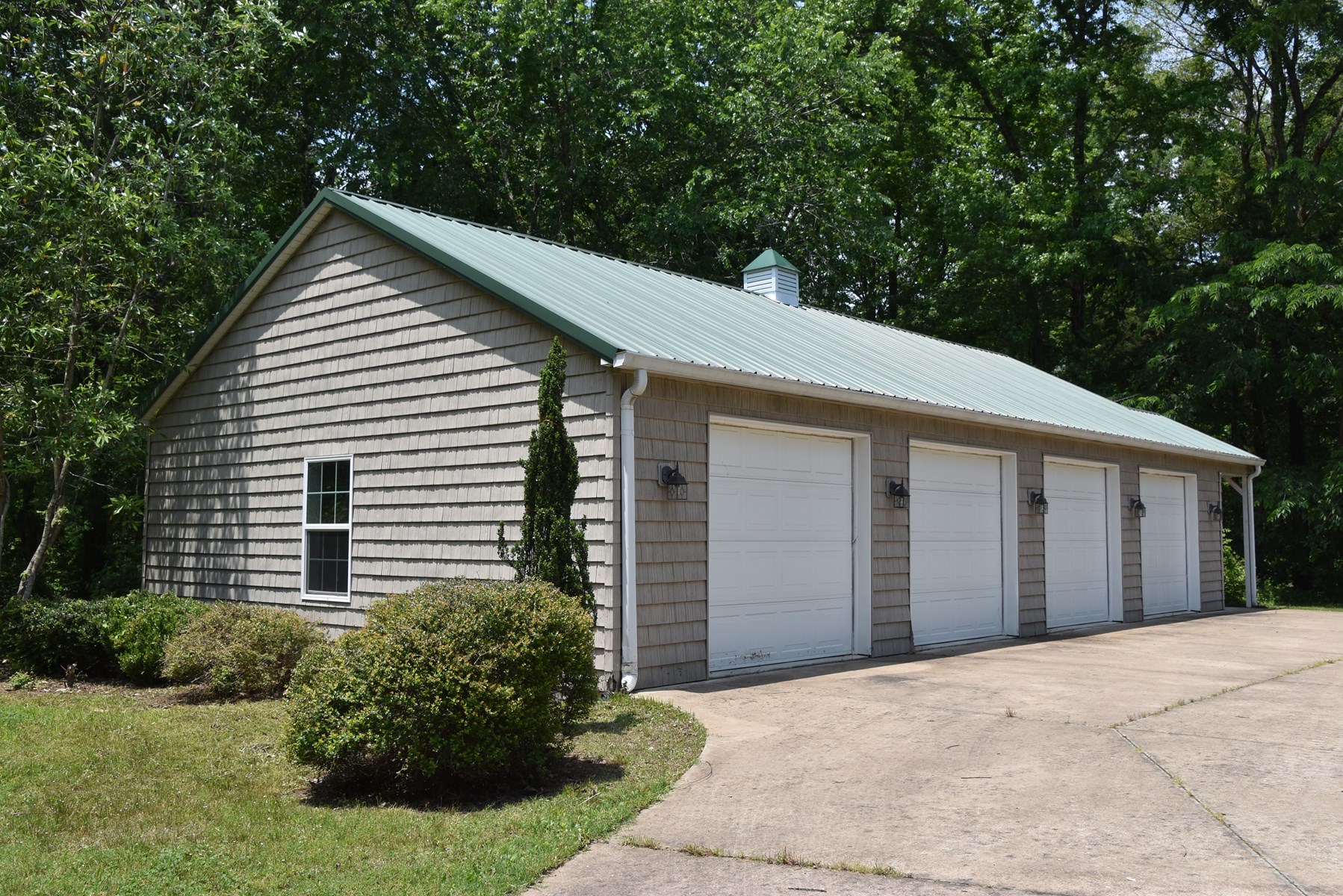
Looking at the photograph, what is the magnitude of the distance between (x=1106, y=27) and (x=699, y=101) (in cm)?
1152

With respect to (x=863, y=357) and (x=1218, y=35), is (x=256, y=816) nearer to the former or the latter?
(x=863, y=357)

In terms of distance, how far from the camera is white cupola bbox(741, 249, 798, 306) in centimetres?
1653

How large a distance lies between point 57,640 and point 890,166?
2458cm

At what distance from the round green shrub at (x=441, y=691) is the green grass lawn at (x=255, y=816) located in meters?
0.28

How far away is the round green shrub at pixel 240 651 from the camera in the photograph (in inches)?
370

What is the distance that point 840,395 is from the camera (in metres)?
10.5

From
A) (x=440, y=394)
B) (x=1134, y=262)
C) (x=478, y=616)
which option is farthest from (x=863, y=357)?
(x=1134, y=262)

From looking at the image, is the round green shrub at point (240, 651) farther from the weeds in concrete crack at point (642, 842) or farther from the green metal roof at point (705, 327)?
the weeds in concrete crack at point (642, 842)

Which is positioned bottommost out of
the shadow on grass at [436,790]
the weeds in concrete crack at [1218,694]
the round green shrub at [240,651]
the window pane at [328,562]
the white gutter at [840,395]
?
the shadow on grass at [436,790]

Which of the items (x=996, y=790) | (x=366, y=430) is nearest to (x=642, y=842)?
(x=996, y=790)

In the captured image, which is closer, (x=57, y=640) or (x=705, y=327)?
(x=57, y=640)

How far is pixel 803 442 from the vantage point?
35.3 feet

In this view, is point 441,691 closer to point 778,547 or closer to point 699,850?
point 699,850

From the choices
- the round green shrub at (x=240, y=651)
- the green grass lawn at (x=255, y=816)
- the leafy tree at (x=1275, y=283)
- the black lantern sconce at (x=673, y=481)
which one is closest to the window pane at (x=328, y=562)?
the round green shrub at (x=240, y=651)
